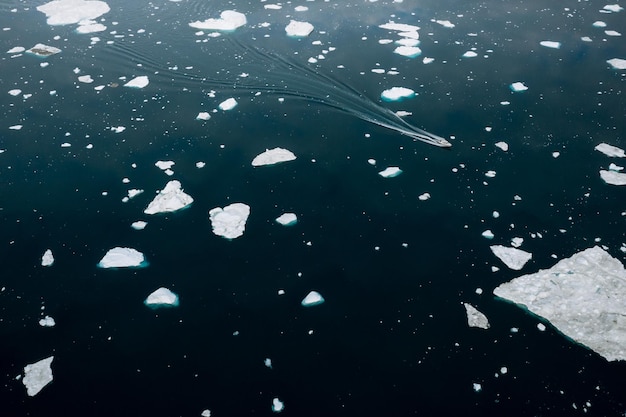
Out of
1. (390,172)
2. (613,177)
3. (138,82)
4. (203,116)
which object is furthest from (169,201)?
(613,177)

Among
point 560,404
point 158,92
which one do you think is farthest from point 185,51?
point 560,404

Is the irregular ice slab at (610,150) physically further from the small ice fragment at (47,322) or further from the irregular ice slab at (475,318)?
the small ice fragment at (47,322)

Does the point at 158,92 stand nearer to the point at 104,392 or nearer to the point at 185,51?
the point at 185,51

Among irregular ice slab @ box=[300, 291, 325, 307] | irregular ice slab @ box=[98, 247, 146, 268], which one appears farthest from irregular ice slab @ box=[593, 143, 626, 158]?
irregular ice slab @ box=[98, 247, 146, 268]

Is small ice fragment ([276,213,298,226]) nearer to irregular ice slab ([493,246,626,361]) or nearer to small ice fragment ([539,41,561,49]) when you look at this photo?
irregular ice slab ([493,246,626,361])

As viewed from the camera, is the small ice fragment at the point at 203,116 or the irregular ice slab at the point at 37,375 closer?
the irregular ice slab at the point at 37,375

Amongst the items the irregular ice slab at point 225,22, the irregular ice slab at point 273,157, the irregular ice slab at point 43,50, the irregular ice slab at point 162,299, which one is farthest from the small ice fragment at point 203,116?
the irregular ice slab at point 43,50
